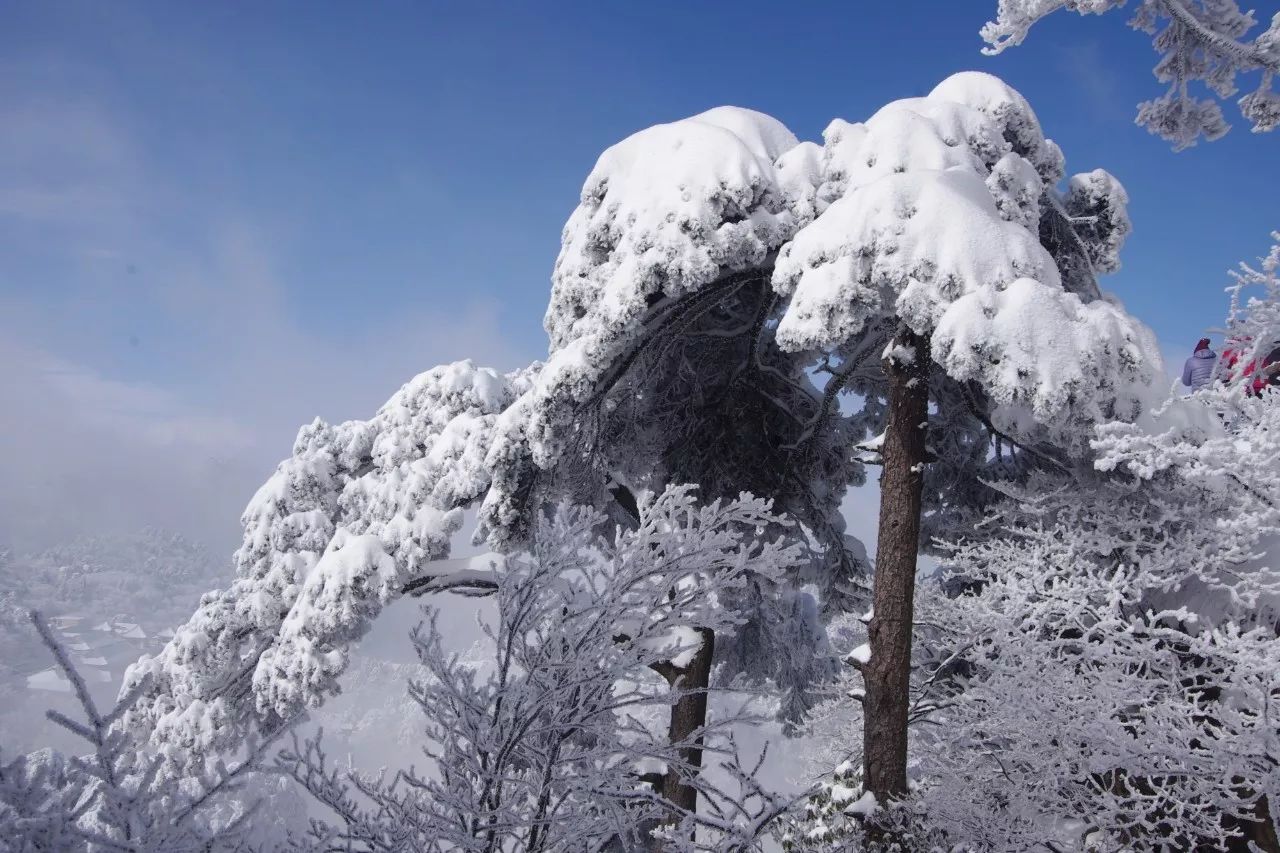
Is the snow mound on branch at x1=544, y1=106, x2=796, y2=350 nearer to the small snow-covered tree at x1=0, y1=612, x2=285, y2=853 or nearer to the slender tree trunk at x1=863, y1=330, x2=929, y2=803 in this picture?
the slender tree trunk at x1=863, y1=330, x2=929, y2=803

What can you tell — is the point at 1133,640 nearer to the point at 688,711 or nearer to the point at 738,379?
the point at 688,711

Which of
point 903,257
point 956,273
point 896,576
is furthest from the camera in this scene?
point 896,576

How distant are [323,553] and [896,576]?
7.32 metres

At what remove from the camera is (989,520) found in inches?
276

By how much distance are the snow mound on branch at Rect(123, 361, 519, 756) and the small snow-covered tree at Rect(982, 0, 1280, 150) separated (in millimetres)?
6603

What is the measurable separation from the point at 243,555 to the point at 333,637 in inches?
139

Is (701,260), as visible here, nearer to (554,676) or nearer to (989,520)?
(989,520)

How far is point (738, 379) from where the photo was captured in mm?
9641

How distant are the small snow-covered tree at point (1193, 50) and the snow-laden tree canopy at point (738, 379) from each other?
2.55ft

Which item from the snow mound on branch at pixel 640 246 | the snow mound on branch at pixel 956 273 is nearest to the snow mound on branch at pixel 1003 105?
the snow mound on branch at pixel 956 273

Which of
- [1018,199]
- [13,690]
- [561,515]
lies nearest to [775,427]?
[1018,199]

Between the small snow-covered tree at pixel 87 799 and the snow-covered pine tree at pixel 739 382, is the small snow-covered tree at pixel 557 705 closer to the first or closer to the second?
the small snow-covered tree at pixel 87 799

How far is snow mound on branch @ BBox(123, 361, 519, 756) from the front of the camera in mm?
7859

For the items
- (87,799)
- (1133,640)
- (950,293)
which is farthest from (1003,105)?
(87,799)
